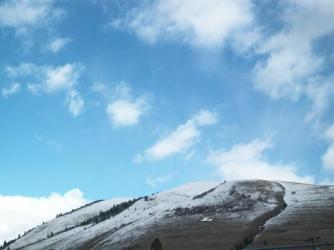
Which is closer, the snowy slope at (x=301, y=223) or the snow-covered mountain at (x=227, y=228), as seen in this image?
the snowy slope at (x=301, y=223)

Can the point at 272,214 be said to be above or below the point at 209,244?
above

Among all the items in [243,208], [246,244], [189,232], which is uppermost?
[243,208]

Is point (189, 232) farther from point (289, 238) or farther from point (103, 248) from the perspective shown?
point (289, 238)

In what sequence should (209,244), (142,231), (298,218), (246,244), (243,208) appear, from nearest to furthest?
(246,244), (209,244), (298,218), (142,231), (243,208)

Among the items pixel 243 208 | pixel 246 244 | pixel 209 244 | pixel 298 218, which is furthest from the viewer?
pixel 243 208

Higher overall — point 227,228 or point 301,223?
point 227,228

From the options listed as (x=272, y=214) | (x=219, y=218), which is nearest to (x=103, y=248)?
(x=219, y=218)

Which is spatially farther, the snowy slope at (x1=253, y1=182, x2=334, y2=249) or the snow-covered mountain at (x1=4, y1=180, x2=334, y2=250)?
the snow-covered mountain at (x1=4, y1=180, x2=334, y2=250)

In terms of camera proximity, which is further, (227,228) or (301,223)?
(227,228)

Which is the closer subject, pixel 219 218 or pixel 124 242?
pixel 124 242

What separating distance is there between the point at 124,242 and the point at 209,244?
3671cm

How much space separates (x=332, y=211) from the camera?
152625mm

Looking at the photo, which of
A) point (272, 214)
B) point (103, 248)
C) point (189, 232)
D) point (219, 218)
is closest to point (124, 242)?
point (103, 248)

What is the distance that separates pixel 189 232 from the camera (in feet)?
479
